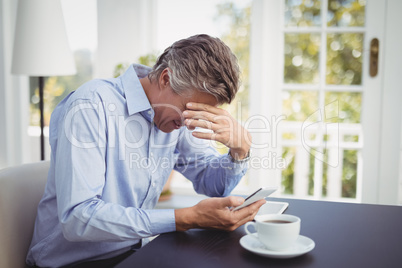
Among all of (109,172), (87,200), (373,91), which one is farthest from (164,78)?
(373,91)

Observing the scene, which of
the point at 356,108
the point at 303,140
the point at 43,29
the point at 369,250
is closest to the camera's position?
the point at 369,250

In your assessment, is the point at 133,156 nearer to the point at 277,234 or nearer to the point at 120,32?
the point at 277,234

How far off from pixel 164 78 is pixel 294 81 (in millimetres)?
1706

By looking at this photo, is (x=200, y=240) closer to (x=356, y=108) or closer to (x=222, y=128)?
(x=222, y=128)

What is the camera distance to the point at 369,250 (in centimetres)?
99

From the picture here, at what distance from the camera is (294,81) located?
Answer: 2.86m

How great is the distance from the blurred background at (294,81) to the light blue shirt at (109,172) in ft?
3.63

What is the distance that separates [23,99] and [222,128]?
2302 millimetres

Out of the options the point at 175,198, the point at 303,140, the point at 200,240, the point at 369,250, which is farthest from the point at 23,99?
the point at 369,250

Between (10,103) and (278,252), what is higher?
(10,103)

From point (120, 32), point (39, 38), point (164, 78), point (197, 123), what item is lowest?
point (197, 123)

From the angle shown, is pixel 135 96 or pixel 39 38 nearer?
pixel 135 96

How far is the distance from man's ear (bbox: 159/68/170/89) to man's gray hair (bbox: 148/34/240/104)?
0.06 feet

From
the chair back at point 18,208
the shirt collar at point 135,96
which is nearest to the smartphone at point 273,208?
the shirt collar at point 135,96
